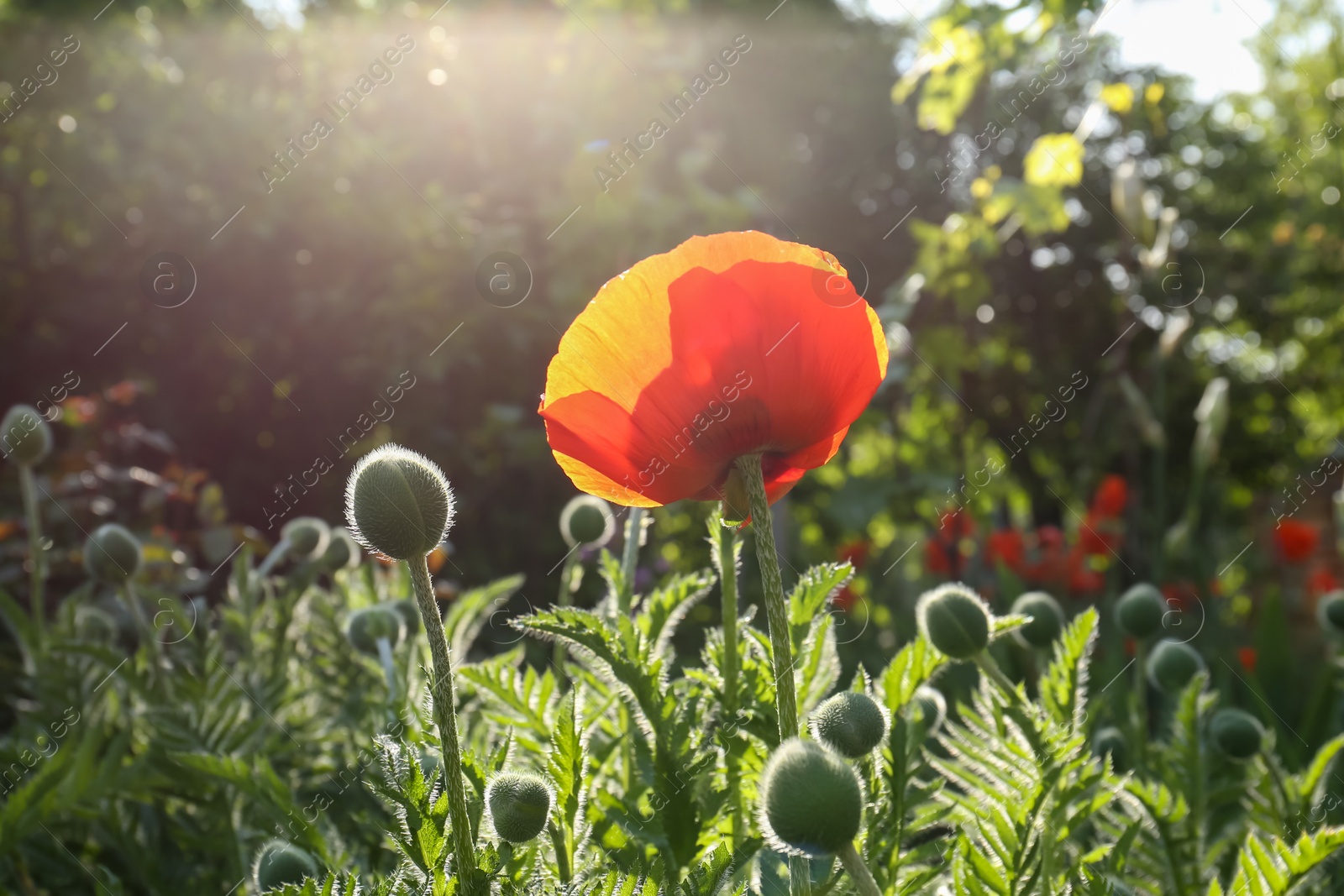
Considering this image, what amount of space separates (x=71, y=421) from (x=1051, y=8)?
2.31 m

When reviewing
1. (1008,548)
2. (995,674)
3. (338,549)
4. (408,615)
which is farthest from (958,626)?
(1008,548)

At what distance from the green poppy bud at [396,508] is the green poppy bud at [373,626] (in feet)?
1.47

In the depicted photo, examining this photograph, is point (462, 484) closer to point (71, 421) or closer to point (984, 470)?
point (71, 421)

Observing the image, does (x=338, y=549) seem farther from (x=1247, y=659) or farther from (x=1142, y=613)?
(x=1247, y=659)

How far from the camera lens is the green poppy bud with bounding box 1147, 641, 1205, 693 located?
1231 millimetres

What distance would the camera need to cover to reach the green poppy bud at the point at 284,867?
0.69 metres

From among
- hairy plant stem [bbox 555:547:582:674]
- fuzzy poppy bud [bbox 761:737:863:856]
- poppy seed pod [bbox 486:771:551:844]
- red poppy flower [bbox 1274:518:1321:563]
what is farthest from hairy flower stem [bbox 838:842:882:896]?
red poppy flower [bbox 1274:518:1321:563]

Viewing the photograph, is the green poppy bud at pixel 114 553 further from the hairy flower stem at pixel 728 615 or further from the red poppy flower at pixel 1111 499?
the red poppy flower at pixel 1111 499

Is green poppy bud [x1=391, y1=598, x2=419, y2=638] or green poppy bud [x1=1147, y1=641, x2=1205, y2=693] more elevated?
green poppy bud [x1=391, y1=598, x2=419, y2=638]

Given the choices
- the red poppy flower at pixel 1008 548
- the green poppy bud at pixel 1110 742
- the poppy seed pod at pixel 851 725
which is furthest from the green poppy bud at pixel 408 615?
→ the red poppy flower at pixel 1008 548

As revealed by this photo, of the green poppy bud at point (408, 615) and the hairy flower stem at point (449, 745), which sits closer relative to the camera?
the hairy flower stem at point (449, 745)

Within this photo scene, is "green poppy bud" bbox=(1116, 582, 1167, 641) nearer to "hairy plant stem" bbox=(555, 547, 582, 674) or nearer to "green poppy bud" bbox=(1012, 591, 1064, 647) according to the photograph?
"green poppy bud" bbox=(1012, 591, 1064, 647)

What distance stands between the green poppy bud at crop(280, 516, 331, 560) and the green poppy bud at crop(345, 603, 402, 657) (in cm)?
30

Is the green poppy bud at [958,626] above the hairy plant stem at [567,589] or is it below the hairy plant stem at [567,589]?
above
